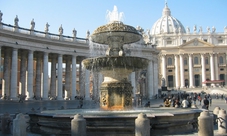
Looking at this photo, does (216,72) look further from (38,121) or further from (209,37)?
(38,121)

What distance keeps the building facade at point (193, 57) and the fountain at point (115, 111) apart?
107761mm

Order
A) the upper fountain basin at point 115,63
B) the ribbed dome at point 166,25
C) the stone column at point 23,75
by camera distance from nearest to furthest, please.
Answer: the upper fountain basin at point 115,63 → the stone column at point 23,75 → the ribbed dome at point 166,25

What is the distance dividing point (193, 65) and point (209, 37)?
1530 centimetres

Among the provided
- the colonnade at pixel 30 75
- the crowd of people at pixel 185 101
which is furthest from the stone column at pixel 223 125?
the colonnade at pixel 30 75

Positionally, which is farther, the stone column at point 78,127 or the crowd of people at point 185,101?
the crowd of people at point 185,101

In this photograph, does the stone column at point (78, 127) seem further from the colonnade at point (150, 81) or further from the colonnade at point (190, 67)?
the colonnade at point (190, 67)

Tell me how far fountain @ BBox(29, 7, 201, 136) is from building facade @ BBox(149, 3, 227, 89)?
354ft

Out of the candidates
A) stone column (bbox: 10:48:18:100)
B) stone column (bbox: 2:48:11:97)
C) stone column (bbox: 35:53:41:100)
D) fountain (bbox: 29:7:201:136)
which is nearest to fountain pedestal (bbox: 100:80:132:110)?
fountain (bbox: 29:7:201:136)

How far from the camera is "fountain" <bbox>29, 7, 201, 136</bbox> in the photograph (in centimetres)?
1309

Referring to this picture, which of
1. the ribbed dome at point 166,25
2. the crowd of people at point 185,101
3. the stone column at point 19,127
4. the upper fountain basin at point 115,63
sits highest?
the ribbed dome at point 166,25

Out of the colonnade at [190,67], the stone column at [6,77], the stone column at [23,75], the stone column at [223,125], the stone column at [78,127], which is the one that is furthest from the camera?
the colonnade at [190,67]

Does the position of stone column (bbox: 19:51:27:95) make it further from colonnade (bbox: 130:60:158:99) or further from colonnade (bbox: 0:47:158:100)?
colonnade (bbox: 130:60:158:99)

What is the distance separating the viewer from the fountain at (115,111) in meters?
13.1

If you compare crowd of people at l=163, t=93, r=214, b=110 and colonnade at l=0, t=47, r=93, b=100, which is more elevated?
colonnade at l=0, t=47, r=93, b=100
